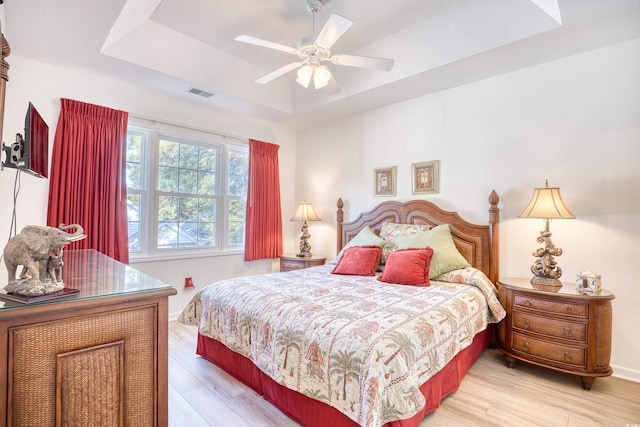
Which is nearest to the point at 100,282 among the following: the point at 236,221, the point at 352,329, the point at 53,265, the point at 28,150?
the point at 53,265

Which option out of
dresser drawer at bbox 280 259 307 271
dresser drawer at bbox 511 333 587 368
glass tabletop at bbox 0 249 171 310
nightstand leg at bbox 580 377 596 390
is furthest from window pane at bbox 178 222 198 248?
nightstand leg at bbox 580 377 596 390

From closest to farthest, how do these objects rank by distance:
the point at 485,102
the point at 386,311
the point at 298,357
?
the point at 298,357 → the point at 386,311 → the point at 485,102

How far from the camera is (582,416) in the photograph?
1.96 meters

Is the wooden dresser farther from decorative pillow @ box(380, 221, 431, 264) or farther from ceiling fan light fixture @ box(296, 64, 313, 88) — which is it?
decorative pillow @ box(380, 221, 431, 264)

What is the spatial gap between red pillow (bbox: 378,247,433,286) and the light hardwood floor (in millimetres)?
825

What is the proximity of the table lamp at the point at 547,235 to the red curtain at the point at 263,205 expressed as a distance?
3.11 meters

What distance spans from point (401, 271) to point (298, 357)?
1343 mm

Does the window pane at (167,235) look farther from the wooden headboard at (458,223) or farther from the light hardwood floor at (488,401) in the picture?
the wooden headboard at (458,223)

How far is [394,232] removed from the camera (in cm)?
348

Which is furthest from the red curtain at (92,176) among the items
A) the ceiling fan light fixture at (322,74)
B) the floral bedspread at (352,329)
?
the ceiling fan light fixture at (322,74)

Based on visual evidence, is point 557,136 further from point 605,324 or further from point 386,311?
point 386,311

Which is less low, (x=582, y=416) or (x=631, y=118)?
(x=631, y=118)

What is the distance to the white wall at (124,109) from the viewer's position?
2789 mm

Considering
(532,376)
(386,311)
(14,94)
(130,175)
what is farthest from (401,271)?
(14,94)
